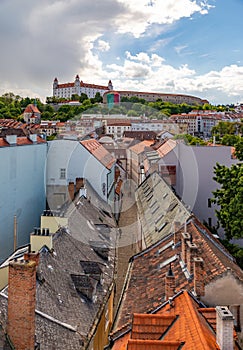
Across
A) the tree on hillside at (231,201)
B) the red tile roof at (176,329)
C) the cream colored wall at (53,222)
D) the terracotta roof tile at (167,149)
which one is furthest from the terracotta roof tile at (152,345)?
the terracotta roof tile at (167,149)

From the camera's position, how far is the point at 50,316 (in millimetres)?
12367

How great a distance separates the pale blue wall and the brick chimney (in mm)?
16670

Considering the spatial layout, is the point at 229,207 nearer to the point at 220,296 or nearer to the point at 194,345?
the point at 220,296

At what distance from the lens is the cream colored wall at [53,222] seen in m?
19.0

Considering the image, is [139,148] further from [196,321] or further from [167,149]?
[196,321]

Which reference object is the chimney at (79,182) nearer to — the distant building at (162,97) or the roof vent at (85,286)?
the roof vent at (85,286)

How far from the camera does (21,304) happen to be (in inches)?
397

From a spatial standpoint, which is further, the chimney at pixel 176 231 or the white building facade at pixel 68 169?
the white building facade at pixel 68 169

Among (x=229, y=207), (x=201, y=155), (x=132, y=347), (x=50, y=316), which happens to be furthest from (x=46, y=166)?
(x=132, y=347)

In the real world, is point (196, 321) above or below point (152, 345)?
above

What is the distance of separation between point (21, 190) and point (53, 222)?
1058 cm

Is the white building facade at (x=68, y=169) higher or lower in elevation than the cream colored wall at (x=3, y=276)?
higher

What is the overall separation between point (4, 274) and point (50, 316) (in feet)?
10.2

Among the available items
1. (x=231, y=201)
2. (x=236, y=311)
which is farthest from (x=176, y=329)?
(x=231, y=201)
